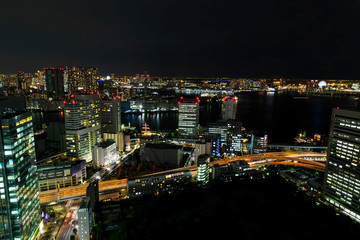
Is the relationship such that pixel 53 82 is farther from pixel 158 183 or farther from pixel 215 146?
pixel 158 183

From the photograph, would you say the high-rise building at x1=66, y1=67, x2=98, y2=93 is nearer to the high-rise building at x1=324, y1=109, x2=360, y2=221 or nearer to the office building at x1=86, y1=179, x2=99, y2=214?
the office building at x1=86, y1=179, x2=99, y2=214

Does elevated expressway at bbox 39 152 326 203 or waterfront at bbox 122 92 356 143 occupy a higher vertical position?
waterfront at bbox 122 92 356 143

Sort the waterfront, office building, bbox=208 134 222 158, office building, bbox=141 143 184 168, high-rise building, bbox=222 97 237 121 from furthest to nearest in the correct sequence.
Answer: high-rise building, bbox=222 97 237 121 < the waterfront < office building, bbox=208 134 222 158 < office building, bbox=141 143 184 168

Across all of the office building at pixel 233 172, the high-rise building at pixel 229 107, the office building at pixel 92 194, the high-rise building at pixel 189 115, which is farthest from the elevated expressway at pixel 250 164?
the high-rise building at pixel 229 107

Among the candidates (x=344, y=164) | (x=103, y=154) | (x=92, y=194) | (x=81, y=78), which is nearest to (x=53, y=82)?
(x=81, y=78)

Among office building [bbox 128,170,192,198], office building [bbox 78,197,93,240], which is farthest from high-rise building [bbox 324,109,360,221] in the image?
office building [bbox 78,197,93,240]

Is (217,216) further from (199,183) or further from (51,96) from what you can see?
(51,96)

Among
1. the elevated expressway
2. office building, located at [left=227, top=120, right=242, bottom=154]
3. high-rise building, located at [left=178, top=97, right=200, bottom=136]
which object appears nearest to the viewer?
the elevated expressway
